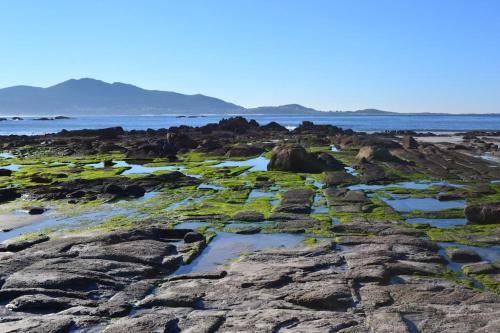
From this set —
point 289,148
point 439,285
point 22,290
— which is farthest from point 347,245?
point 289,148

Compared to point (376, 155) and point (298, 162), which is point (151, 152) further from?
point (376, 155)

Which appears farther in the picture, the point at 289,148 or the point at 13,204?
the point at 289,148

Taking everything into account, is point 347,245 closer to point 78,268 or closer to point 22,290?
point 78,268

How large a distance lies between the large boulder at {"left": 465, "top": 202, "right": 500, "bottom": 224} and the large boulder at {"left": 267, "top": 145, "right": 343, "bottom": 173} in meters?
16.4

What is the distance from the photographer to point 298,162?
3478 centimetres

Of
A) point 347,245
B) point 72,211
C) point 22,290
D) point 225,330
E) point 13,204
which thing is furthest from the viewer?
point 13,204

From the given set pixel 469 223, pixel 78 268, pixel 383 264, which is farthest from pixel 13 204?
pixel 469 223

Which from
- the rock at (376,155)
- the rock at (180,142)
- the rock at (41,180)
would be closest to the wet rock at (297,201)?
the rock at (41,180)

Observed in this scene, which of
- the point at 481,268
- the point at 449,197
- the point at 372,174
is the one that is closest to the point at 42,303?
the point at 481,268

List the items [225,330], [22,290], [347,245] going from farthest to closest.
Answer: [347,245]
[22,290]
[225,330]

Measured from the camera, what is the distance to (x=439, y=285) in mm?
11055

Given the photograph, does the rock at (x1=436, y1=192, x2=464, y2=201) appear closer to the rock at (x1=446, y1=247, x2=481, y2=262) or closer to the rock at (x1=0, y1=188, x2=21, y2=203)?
the rock at (x1=446, y1=247, x2=481, y2=262)

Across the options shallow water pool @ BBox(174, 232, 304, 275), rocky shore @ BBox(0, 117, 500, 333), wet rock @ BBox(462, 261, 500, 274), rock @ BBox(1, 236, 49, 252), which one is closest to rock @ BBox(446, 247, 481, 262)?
rocky shore @ BBox(0, 117, 500, 333)

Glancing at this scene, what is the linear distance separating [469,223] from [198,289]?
442 inches
